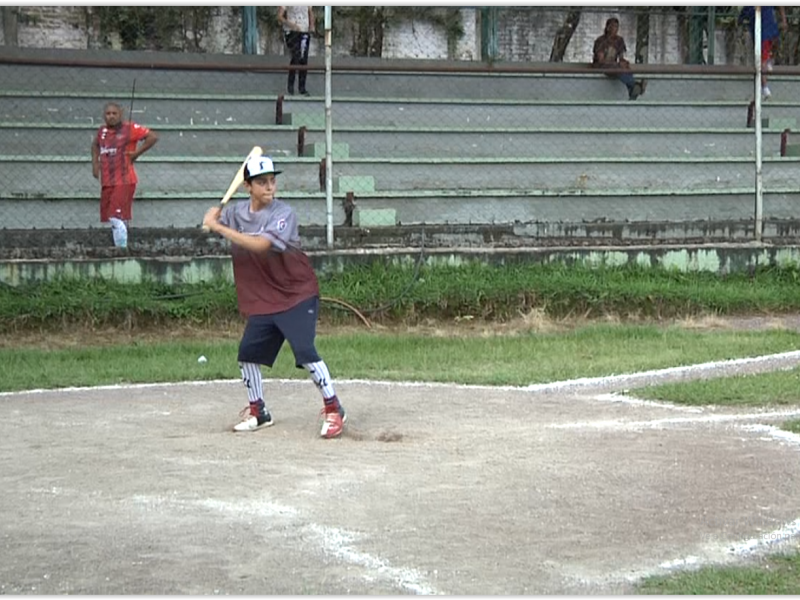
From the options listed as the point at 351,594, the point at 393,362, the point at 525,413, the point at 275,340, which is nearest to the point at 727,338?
the point at 393,362

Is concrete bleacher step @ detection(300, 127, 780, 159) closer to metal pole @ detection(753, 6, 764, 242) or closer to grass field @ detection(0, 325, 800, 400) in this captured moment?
metal pole @ detection(753, 6, 764, 242)

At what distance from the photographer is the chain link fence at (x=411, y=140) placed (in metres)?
15.9

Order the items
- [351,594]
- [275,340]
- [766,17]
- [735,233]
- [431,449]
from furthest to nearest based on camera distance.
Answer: [766,17] → [735,233] → [275,340] → [431,449] → [351,594]

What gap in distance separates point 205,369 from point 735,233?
770cm

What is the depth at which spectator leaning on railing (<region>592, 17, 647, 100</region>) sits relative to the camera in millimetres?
19875

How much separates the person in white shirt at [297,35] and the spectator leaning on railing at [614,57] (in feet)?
13.9

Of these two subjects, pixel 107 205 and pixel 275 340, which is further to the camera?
pixel 107 205

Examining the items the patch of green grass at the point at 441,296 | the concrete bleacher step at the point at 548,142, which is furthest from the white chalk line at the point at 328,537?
the concrete bleacher step at the point at 548,142

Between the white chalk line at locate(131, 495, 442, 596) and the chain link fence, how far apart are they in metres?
8.34

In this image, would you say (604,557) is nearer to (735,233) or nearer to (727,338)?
(727,338)

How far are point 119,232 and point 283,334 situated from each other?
237 inches

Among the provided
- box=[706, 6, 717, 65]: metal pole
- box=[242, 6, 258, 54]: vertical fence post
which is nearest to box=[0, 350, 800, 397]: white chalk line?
box=[242, 6, 258, 54]: vertical fence post

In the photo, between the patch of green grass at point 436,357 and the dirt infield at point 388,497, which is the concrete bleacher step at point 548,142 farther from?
the dirt infield at point 388,497

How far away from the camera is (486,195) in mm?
16906
